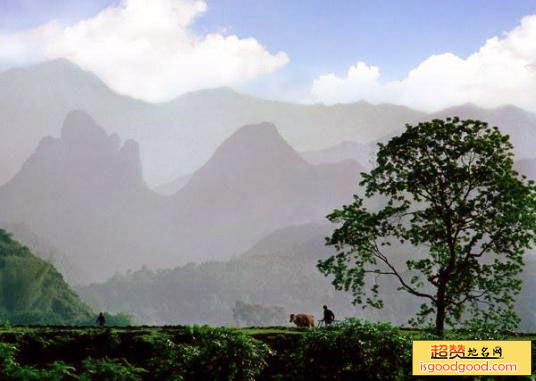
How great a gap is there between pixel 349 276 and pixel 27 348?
1443 centimetres

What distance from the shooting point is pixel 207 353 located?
16.3m

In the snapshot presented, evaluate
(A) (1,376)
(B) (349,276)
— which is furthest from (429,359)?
(B) (349,276)

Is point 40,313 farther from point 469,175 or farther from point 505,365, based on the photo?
point 505,365

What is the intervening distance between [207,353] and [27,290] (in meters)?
97.0

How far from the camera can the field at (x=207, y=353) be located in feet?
48.0

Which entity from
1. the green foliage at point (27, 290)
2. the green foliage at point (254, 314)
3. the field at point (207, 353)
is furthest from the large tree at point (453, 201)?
the green foliage at point (254, 314)

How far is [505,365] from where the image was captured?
14289 mm

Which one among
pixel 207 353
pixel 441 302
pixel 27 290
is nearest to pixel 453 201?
pixel 441 302

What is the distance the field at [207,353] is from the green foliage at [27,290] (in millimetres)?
88788

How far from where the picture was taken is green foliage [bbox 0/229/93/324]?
104750 mm

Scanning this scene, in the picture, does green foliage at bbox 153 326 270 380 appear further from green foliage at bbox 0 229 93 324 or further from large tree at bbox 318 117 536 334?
green foliage at bbox 0 229 93 324

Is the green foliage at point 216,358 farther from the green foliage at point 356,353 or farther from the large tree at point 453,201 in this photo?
the large tree at point 453,201

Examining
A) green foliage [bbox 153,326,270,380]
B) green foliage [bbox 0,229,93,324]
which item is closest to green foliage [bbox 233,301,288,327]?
green foliage [bbox 0,229,93,324]

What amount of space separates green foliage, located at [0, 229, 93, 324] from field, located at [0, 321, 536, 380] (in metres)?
88.8
